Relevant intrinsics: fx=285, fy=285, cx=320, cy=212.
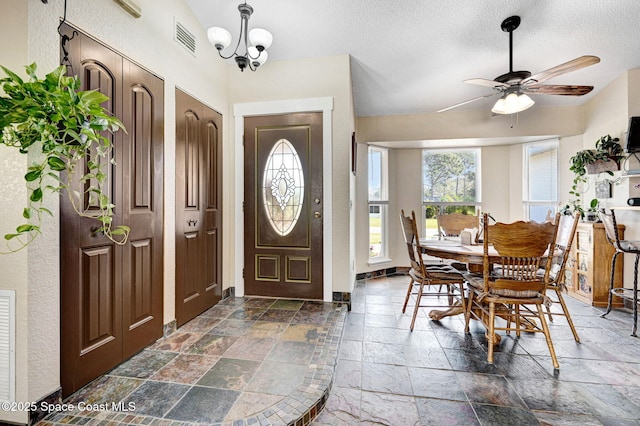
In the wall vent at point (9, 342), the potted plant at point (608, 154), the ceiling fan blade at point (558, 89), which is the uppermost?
the ceiling fan blade at point (558, 89)

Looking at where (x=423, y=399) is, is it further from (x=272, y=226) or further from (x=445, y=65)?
(x=445, y=65)

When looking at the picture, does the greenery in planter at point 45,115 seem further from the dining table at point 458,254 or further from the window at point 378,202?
the window at point 378,202

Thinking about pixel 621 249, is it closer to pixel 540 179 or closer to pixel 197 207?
pixel 540 179

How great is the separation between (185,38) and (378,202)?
3.46m

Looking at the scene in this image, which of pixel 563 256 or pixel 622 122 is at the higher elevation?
pixel 622 122

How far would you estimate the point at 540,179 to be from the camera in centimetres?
452

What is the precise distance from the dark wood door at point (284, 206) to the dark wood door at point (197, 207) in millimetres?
356

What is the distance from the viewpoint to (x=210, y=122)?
117 inches

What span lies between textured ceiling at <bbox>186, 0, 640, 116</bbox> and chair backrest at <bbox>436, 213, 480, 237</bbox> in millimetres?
1740

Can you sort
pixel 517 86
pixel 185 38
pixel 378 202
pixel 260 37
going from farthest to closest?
pixel 378 202 < pixel 517 86 < pixel 185 38 < pixel 260 37

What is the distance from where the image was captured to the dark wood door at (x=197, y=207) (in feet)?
8.21

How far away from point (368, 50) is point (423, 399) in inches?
124

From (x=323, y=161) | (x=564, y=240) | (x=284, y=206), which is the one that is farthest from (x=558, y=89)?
(x=284, y=206)

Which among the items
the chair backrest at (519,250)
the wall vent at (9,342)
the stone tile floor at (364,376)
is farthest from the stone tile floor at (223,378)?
the chair backrest at (519,250)
